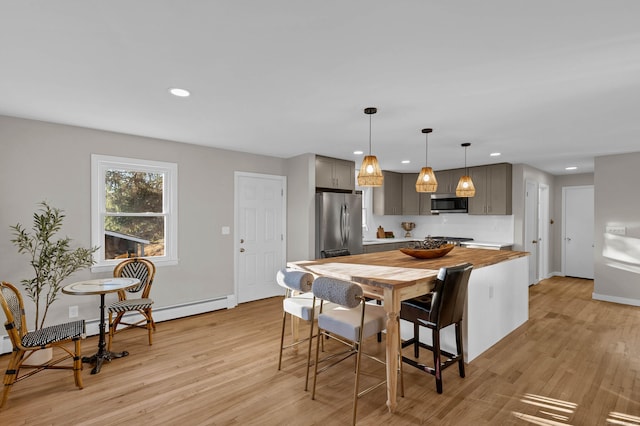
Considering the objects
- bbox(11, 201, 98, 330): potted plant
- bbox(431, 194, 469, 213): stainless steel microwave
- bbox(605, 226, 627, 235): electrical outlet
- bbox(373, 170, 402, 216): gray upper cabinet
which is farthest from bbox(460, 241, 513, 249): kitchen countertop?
bbox(11, 201, 98, 330): potted plant

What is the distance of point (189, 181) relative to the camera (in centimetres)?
447

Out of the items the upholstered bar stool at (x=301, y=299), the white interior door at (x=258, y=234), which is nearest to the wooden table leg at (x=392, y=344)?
the upholstered bar stool at (x=301, y=299)

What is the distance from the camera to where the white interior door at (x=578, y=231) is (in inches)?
271

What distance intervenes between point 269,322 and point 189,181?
221cm

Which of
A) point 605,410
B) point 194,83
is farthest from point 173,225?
point 605,410

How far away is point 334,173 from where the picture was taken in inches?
215

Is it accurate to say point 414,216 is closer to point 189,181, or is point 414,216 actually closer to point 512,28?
point 189,181

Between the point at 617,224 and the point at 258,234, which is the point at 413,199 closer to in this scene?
the point at 617,224

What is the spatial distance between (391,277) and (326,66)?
1580 mm

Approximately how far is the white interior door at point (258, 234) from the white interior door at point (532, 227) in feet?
15.0

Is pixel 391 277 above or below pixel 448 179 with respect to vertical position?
below

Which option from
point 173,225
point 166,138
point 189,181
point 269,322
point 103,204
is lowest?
point 269,322

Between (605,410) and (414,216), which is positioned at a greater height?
(414,216)

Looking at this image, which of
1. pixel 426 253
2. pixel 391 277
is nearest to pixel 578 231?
pixel 426 253
